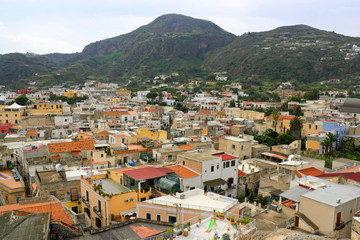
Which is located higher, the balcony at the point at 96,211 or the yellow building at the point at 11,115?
the yellow building at the point at 11,115

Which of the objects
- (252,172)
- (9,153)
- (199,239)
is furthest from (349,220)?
(9,153)

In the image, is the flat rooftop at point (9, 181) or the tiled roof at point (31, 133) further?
the tiled roof at point (31, 133)

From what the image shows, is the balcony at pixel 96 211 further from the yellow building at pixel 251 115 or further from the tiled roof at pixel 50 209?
the yellow building at pixel 251 115

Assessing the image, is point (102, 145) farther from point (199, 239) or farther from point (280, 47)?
point (280, 47)

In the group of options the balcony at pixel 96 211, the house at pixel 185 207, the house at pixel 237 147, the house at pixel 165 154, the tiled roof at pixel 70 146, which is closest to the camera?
the house at pixel 185 207

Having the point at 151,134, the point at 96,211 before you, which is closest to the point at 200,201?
the point at 96,211

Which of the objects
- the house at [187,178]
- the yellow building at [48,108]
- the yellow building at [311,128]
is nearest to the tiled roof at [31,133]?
the yellow building at [48,108]

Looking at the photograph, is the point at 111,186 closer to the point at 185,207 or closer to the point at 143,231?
the point at 185,207

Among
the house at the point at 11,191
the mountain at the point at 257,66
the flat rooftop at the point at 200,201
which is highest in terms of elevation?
the mountain at the point at 257,66
